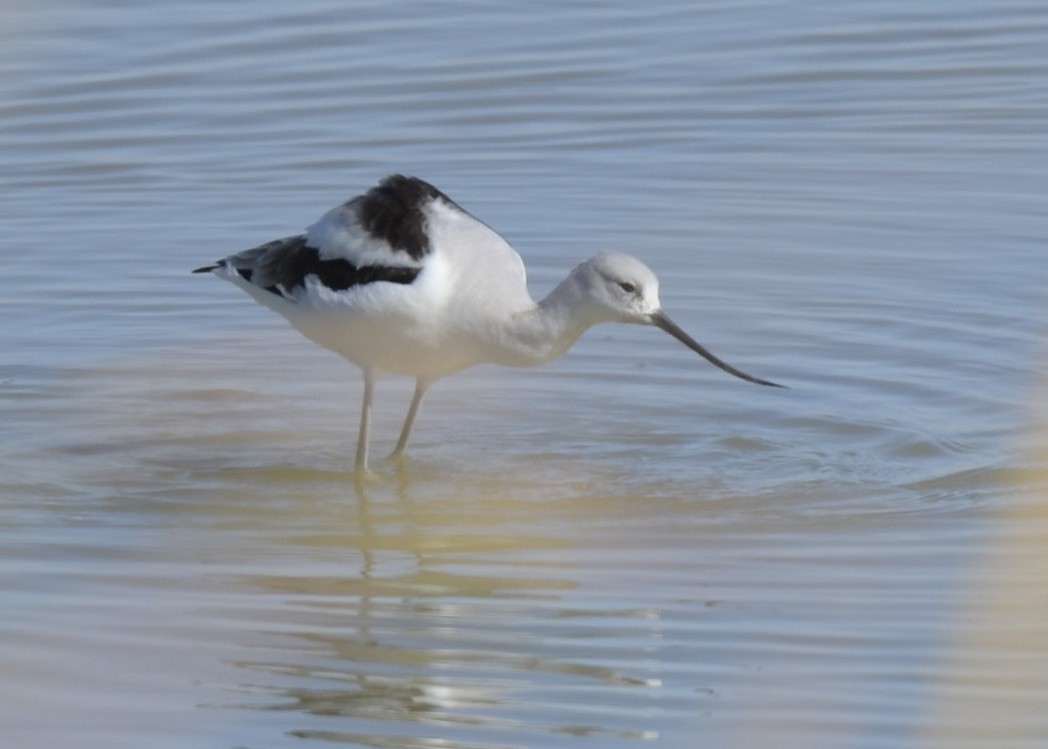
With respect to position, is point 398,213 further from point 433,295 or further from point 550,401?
point 550,401

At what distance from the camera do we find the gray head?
649 centimetres

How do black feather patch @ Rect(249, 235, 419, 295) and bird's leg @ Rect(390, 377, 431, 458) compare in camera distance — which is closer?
black feather patch @ Rect(249, 235, 419, 295)

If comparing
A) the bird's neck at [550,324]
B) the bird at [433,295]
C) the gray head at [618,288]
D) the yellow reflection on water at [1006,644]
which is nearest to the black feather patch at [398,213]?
the bird at [433,295]

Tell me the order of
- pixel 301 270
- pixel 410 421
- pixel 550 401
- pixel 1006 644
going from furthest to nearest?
pixel 550 401 → pixel 410 421 → pixel 301 270 → pixel 1006 644

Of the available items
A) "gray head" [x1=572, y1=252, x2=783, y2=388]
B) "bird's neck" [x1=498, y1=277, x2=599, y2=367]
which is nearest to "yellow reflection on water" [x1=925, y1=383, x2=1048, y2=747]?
"gray head" [x1=572, y1=252, x2=783, y2=388]

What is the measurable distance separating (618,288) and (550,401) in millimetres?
1353

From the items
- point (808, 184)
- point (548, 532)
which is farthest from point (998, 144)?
point (548, 532)

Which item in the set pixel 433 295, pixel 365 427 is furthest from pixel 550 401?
pixel 433 295

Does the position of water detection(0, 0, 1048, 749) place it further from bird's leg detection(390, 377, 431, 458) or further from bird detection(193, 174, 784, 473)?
bird detection(193, 174, 784, 473)

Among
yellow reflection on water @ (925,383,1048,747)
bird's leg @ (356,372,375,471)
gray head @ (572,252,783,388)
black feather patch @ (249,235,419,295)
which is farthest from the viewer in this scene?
bird's leg @ (356,372,375,471)

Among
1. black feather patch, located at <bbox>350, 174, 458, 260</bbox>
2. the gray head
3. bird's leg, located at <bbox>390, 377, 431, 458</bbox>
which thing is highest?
black feather patch, located at <bbox>350, 174, 458, 260</bbox>

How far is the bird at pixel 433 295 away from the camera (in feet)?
21.5

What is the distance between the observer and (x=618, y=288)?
6504mm

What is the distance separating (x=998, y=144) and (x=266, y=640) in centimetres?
639
